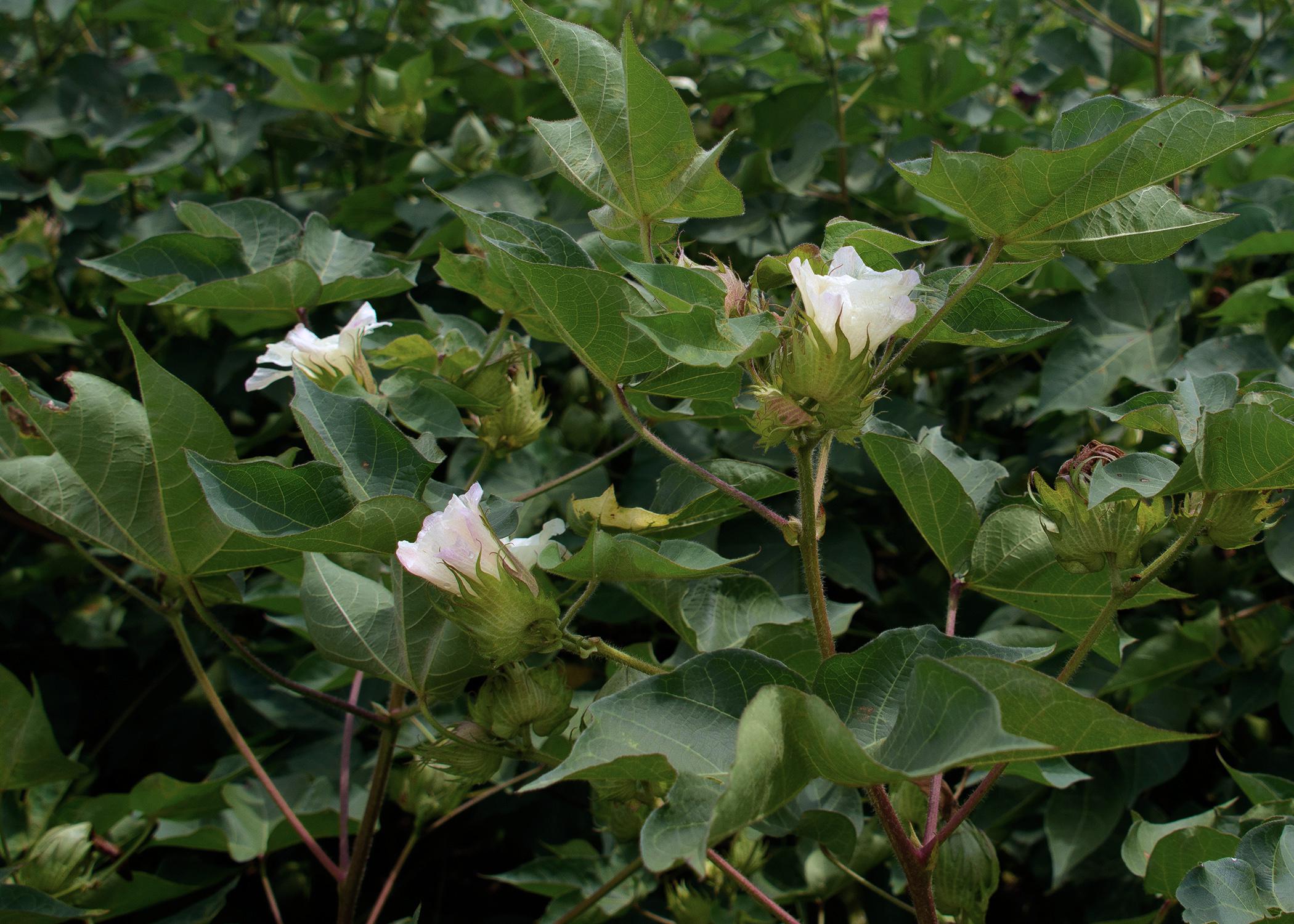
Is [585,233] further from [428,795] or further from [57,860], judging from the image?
[57,860]

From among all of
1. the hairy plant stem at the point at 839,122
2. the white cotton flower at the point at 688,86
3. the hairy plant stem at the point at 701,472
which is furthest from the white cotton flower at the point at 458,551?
the white cotton flower at the point at 688,86

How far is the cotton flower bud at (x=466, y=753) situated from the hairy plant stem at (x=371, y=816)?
128 mm

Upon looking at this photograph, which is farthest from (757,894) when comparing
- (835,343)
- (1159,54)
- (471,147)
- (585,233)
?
(1159,54)

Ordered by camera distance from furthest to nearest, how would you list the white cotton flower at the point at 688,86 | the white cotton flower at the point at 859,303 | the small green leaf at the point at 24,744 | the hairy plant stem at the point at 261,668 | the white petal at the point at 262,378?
the white cotton flower at the point at 688,86, the small green leaf at the point at 24,744, the white petal at the point at 262,378, the hairy plant stem at the point at 261,668, the white cotton flower at the point at 859,303

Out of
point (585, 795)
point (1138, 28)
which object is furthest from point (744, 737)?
point (1138, 28)

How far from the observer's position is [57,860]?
45.9 inches

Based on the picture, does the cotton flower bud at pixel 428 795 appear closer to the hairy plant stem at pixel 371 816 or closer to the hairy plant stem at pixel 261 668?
the hairy plant stem at pixel 371 816

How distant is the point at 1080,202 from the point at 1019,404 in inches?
46.3

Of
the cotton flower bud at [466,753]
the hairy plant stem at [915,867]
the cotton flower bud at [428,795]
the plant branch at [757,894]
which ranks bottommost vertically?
the cotton flower bud at [428,795]

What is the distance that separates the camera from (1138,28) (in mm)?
1967

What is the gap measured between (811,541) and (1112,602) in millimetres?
234

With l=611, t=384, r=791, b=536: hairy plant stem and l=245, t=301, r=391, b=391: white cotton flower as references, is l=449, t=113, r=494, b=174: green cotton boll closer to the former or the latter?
l=245, t=301, r=391, b=391: white cotton flower

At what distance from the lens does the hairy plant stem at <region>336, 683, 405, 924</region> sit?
37.2 inches

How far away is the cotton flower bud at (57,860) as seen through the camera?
3.80 ft
